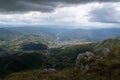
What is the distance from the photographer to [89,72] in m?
57.7

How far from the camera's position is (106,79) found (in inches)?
1945

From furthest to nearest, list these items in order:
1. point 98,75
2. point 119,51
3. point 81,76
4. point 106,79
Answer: point 119,51, point 81,76, point 98,75, point 106,79

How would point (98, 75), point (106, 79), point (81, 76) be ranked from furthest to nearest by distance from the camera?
point (81, 76), point (98, 75), point (106, 79)

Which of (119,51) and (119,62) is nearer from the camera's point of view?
(119,62)

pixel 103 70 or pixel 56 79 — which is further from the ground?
pixel 103 70

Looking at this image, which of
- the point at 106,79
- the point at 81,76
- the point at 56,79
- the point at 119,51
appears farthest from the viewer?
the point at 119,51

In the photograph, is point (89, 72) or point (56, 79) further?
point (56, 79)

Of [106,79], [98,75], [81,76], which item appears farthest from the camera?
[81,76]

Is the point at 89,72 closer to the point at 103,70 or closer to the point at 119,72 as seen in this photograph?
the point at 103,70

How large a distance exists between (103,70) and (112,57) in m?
11.7

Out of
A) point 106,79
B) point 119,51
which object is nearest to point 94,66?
point 106,79

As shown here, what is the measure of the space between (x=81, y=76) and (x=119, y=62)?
9962 mm

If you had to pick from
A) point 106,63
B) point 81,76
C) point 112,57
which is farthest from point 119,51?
point 81,76

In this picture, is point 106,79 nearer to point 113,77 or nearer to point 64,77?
point 113,77
